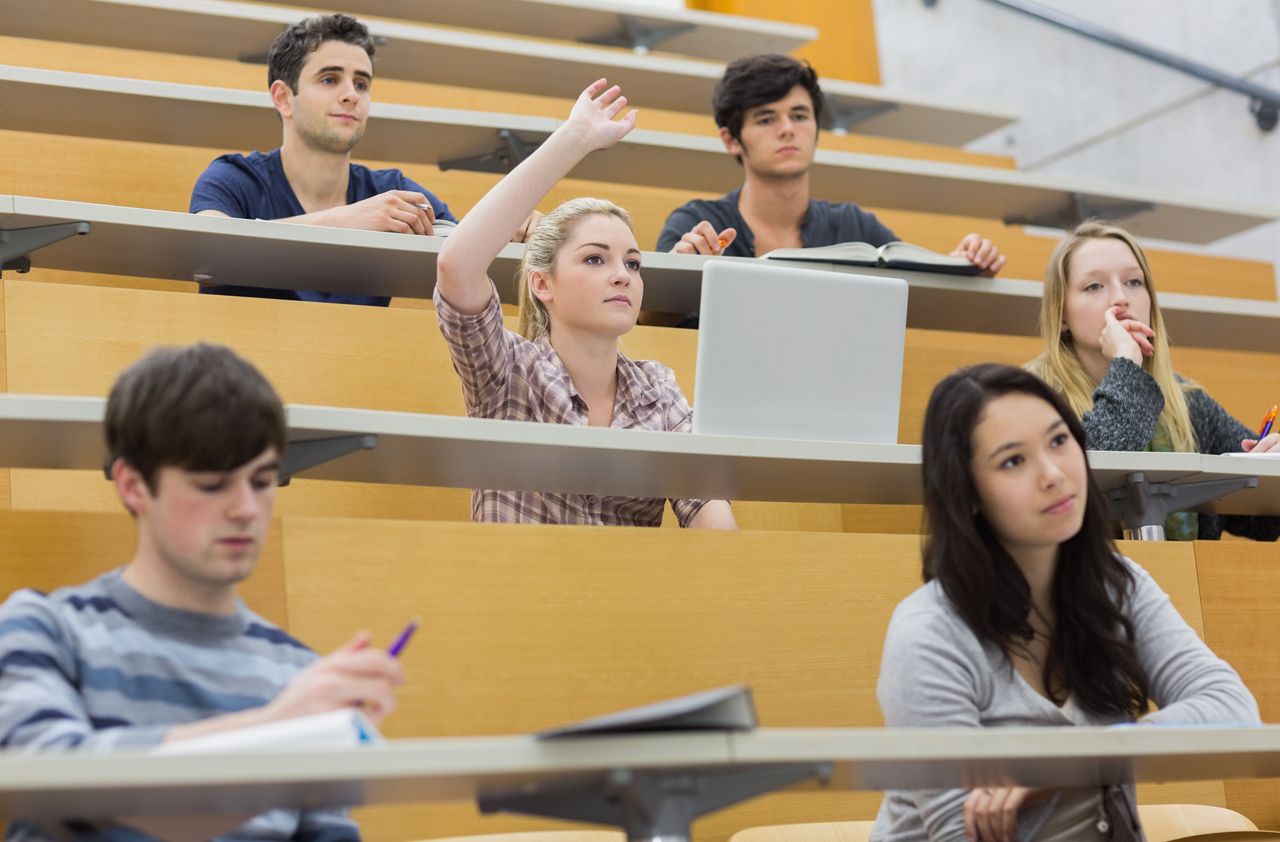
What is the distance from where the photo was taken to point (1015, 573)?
1496mm

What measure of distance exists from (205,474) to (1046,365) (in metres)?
1.54

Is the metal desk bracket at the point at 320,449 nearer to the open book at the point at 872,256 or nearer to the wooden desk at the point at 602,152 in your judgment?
the open book at the point at 872,256

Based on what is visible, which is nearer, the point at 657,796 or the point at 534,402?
the point at 657,796

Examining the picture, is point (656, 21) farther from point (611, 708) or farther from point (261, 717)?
point (261, 717)

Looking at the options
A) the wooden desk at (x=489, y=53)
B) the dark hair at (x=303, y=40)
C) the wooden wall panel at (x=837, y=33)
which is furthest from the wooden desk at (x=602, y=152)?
the wooden wall panel at (x=837, y=33)

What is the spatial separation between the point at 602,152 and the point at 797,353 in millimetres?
1542

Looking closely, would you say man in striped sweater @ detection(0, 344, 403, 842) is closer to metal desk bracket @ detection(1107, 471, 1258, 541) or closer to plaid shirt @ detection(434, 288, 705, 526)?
plaid shirt @ detection(434, 288, 705, 526)

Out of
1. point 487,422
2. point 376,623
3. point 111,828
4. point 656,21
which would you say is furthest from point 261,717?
point 656,21

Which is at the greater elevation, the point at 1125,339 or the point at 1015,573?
the point at 1125,339

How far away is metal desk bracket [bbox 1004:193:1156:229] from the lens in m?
3.55

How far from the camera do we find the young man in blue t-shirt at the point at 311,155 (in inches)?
95.0

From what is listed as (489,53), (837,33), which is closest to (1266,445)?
(489,53)

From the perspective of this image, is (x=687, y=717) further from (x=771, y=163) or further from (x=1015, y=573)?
(x=771, y=163)

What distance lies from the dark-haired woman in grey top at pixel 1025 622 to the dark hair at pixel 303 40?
1.43 metres
